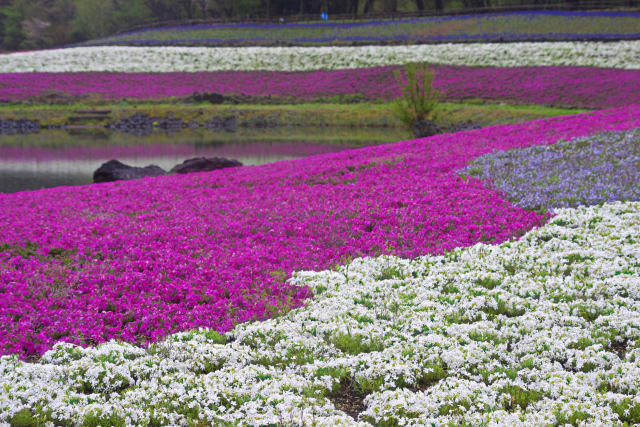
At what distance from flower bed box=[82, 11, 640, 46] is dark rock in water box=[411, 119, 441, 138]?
40027 millimetres

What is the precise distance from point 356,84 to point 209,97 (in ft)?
50.0

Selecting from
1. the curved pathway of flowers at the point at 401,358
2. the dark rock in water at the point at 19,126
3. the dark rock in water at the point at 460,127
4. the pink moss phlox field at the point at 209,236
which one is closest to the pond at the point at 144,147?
the dark rock in water at the point at 19,126

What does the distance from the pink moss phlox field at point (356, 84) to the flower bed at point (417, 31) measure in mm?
13838

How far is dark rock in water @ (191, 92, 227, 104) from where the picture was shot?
190 ft

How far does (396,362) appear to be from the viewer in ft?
26.0

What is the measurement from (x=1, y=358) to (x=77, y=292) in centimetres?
246

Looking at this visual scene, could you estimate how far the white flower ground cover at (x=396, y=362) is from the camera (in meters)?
6.77

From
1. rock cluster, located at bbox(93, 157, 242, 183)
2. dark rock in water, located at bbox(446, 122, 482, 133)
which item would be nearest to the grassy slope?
dark rock in water, located at bbox(446, 122, 482, 133)

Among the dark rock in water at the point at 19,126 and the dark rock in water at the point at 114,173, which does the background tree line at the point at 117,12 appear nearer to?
the dark rock in water at the point at 19,126

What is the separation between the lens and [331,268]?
1230cm

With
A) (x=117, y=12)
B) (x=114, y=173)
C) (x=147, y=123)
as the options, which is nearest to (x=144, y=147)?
(x=114, y=173)

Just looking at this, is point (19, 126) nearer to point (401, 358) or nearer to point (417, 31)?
point (401, 358)

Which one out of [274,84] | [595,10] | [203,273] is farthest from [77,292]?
[595,10]

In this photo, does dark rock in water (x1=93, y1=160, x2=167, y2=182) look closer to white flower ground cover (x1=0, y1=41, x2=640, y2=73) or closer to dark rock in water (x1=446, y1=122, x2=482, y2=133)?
dark rock in water (x1=446, y1=122, x2=482, y2=133)
